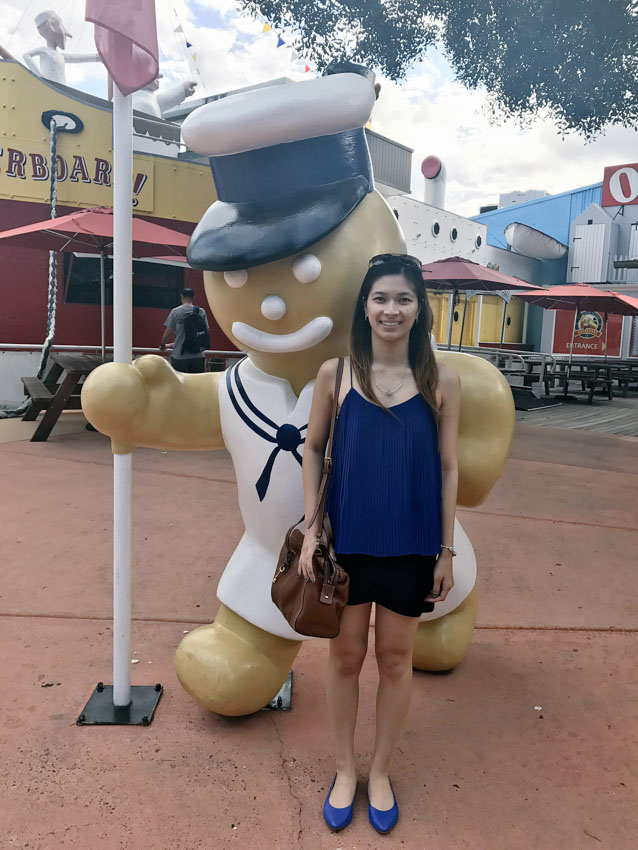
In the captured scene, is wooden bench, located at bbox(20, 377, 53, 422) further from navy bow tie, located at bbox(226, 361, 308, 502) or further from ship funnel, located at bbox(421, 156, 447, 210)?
ship funnel, located at bbox(421, 156, 447, 210)

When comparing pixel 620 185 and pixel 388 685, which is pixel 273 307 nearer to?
pixel 388 685

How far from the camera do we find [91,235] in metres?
6.76

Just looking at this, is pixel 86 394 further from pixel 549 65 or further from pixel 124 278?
pixel 549 65

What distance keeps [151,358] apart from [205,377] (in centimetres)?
21

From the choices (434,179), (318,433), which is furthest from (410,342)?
(434,179)

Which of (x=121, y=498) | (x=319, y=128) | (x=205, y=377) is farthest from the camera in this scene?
(x=205, y=377)

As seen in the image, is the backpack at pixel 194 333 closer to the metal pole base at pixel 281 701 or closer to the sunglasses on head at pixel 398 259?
the metal pole base at pixel 281 701

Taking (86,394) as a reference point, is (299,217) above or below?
above

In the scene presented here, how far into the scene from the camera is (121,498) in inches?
85.6

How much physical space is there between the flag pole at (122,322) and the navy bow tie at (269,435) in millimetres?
390

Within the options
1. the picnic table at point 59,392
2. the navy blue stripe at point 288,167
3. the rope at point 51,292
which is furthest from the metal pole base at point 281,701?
the rope at point 51,292

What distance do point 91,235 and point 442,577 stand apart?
6.11m

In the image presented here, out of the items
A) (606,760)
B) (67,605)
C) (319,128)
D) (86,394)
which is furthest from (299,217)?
(67,605)

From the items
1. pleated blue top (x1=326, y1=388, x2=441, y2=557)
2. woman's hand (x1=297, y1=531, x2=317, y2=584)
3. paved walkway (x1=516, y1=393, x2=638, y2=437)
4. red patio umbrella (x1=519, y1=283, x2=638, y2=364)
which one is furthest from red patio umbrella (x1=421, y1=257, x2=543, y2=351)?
woman's hand (x1=297, y1=531, x2=317, y2=584)
